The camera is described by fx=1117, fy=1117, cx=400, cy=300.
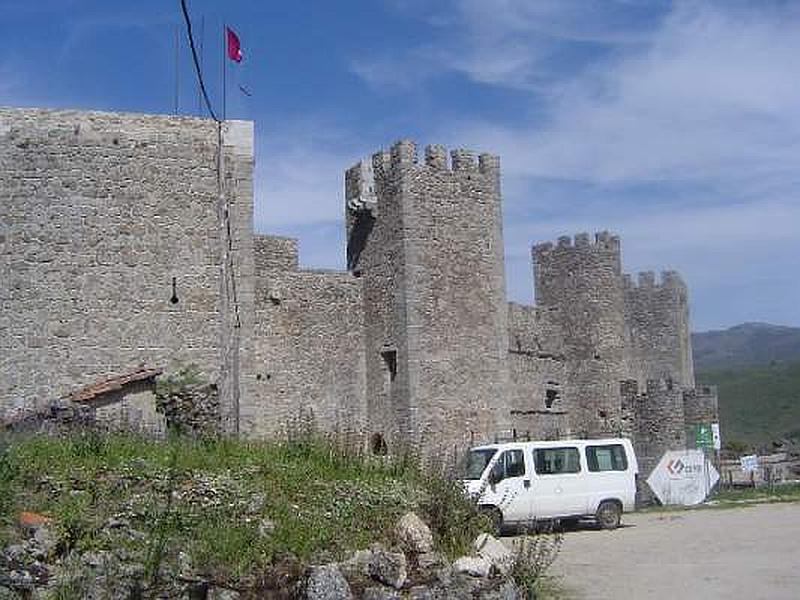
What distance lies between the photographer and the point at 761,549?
15.1m

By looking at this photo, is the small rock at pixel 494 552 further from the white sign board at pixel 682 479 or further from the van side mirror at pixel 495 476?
the white sign board at pixel 682 479

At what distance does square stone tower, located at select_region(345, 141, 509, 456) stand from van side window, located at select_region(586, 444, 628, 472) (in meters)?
4.86

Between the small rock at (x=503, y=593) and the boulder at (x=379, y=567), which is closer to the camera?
the boulder at (x=379, y=567)

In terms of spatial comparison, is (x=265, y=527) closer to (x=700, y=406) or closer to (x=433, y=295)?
(x=433, y=295)

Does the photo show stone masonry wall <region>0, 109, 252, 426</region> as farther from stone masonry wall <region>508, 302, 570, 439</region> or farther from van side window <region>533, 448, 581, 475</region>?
stone masonry wall <region>508, 302, 570, 439</region>

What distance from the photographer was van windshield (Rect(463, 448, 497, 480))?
60.7ft

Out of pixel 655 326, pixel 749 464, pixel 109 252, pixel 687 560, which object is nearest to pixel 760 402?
pixel 655 326

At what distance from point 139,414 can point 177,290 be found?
125 inches

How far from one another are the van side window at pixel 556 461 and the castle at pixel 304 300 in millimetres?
3353

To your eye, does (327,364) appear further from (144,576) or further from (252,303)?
(144,576)

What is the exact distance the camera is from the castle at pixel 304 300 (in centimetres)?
2000

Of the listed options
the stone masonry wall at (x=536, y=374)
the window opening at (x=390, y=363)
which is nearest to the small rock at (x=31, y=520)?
the window opening at (x=390, y=363)

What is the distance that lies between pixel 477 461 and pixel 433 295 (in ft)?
22.4

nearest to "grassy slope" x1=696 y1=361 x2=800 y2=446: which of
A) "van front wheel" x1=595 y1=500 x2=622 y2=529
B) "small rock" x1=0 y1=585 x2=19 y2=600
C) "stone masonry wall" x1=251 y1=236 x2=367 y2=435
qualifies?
"stone masonry wall" x1=251 y1=236 x2=367 y2=435
